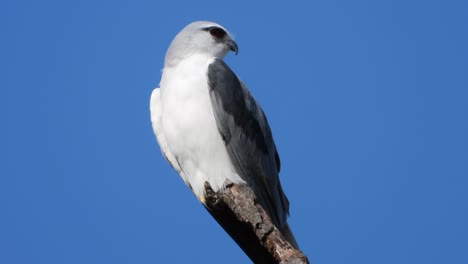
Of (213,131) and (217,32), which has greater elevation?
(217,32)

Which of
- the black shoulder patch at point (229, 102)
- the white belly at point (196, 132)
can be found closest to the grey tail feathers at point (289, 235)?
the white belly at point (196, 132)

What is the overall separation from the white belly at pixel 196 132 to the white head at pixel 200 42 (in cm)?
46

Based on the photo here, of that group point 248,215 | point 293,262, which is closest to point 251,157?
point 248,215

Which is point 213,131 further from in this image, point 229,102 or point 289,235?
point 289,235

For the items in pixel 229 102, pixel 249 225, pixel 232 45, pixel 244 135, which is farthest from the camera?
pixel 232 45

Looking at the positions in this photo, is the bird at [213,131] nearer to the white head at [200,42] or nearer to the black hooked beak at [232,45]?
the white head at [200,42]

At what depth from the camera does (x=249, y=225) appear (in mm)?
5984

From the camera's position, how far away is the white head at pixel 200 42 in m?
7.46

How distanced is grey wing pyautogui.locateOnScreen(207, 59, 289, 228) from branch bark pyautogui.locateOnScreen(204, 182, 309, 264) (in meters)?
0.27

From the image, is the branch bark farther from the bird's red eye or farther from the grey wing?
the bird's red eye

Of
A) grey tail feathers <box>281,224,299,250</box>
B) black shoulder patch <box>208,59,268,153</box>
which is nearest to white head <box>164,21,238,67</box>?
black shoulder patch <box>208,59,268,153</box>

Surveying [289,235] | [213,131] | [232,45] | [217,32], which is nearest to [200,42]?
[217,32]

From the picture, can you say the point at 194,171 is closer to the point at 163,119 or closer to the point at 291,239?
the point at 163,119

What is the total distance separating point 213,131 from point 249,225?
4.12 feet
